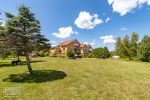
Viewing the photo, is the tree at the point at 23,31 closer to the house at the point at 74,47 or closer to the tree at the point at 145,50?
the tree at the point at 145,50

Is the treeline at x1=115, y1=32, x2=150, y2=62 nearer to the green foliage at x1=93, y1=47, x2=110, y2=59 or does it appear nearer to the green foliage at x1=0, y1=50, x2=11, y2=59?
the green foliage at x1=93, y1=47, x2=110, y2=59

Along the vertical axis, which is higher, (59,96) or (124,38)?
(124,38)

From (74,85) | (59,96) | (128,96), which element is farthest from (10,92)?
(128,96)

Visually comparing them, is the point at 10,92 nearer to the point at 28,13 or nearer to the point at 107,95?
the point at 107,95

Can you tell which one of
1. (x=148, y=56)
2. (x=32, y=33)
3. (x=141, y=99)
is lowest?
(x=141, y=99)

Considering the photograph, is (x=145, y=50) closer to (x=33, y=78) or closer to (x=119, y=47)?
(x=119, y=47)

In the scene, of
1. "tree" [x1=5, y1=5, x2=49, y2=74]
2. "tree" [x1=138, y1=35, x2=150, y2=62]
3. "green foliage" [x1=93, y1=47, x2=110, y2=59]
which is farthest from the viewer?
"green foliage" [x1=93, y1=47, x2=110, y2=59]

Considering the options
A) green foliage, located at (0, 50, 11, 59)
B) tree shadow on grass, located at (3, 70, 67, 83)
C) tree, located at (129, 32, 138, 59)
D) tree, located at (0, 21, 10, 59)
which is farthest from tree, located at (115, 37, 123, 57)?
tree, located at (0, 21, 10, 59)

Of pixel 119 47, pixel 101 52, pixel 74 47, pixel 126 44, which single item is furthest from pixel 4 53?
pixel 74 47

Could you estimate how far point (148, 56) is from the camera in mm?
46656

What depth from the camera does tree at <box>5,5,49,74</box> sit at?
1722 cm

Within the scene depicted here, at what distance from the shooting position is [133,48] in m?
54.6

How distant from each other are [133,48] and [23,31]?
150ft

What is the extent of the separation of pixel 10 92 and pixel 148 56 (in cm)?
4430
